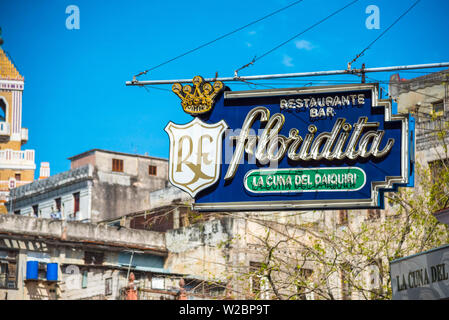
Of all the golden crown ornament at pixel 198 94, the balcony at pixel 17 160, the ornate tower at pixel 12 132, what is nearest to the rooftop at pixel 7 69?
the ornate tower at pixel 12 132

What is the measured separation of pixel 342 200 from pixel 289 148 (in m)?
1.38

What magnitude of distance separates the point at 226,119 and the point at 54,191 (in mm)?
47514

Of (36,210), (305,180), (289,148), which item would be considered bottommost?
(305,180)

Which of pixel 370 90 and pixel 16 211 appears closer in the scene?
pixel 370 90

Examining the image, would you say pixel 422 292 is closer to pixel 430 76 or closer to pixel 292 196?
pixel 292 196

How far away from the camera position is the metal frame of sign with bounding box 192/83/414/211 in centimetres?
1562

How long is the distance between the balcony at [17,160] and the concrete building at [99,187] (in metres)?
23.7

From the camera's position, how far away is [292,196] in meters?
16.0

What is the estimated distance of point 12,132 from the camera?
92.7 metres

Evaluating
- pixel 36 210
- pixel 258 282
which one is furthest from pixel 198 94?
pixel 36 210

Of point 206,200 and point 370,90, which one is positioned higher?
point 370,90

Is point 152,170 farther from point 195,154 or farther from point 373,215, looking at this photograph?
point 195,154
